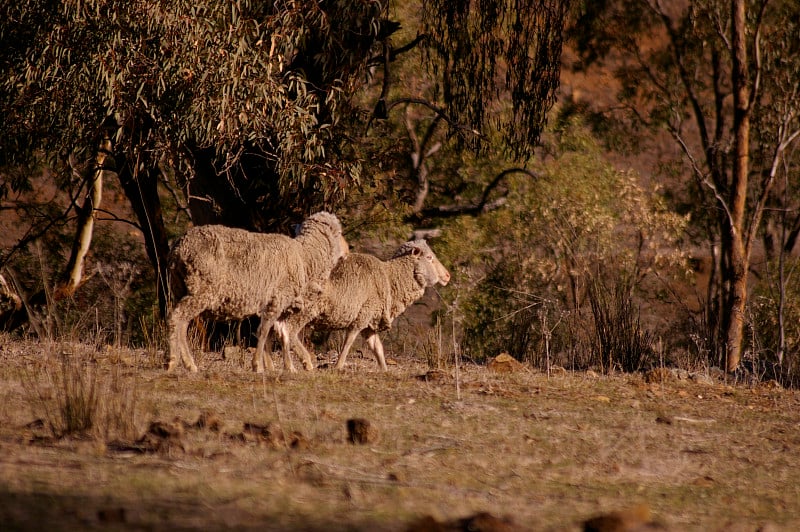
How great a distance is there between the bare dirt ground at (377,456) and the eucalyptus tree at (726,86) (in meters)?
7.24

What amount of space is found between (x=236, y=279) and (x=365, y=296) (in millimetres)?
2096

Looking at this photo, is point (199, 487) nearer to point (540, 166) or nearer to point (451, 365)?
point (451, 365)

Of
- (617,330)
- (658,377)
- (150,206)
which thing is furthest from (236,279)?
(617,330)

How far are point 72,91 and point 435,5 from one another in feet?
15.1

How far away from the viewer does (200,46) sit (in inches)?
412

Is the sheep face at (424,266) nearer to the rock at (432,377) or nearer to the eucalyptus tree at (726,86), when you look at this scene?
the rock at (432,377)

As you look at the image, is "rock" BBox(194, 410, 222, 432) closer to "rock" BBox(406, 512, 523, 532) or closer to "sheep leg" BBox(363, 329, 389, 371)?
"rock" BBox(406, 512, 523, 532)

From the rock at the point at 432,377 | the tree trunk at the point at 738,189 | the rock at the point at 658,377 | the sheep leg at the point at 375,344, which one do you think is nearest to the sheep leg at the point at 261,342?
the rock at the point at 432,377

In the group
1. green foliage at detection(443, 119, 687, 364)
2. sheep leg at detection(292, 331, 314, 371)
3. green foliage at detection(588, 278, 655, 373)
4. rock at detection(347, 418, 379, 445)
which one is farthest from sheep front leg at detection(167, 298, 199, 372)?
green foliage at detection(443, 119, 687, 364)

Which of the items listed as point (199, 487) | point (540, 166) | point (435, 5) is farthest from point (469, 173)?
point (199, 487)

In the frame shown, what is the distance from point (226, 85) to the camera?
34.1 ft

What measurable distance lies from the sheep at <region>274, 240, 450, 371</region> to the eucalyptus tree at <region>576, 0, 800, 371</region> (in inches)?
207

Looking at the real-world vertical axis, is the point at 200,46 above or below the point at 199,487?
above

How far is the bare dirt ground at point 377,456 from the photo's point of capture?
3.94 metres
